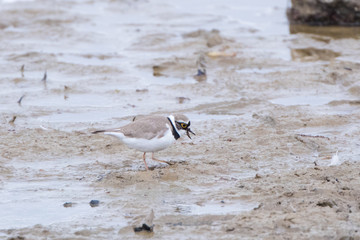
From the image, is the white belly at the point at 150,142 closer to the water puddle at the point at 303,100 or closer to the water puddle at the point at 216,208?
the water puddle at the point at 216,208

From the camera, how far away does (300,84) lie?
1018 centimetres

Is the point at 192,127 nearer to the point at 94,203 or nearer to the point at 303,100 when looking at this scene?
the point at 303,100

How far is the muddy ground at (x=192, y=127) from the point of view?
544 centimetres

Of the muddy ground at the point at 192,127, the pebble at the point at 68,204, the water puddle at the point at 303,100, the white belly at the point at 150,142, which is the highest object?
the white belly at the point at 150,142

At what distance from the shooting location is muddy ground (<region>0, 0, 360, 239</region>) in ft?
17.9

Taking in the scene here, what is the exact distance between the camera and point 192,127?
8.35 m

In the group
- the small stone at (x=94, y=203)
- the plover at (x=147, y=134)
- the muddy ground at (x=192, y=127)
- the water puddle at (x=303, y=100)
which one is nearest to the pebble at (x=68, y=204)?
the muddy ground at (x=192, y=127)

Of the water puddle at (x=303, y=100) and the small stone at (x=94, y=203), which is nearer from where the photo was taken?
the small stone at (x=94, y=203)

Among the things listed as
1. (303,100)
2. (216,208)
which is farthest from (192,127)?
(216,208)

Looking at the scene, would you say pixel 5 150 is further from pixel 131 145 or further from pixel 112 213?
pixel 112 213

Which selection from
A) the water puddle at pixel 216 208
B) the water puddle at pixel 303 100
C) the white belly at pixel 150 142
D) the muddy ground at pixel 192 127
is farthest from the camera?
the water puddle at pixel 303 100

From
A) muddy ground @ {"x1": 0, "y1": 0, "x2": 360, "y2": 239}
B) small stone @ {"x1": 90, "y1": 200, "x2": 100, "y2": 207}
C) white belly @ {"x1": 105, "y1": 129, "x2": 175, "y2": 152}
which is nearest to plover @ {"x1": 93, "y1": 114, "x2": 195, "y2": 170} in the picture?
white belly @ {"x1": 105, "y1": 129, "x2": 175, "y2": 152}

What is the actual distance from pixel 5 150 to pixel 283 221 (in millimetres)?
3784

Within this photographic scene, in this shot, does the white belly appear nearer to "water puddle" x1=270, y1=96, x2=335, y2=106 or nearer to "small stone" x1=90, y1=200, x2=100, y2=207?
"small stone" x1=90, y1=200, x2=100, y2=207
